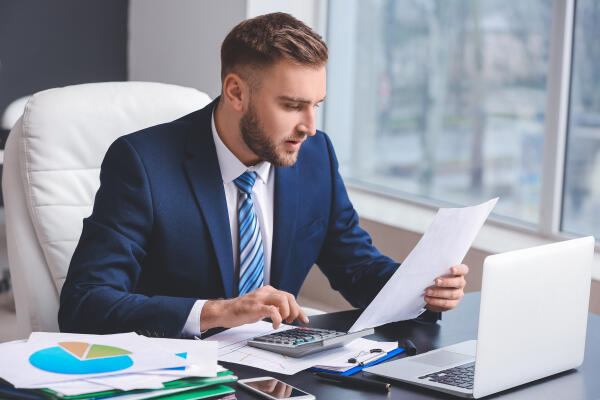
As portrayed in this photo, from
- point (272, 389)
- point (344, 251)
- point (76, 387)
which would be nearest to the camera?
point (76, 387)

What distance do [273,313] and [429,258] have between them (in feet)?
0.95

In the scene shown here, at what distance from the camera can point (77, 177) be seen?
1.86 m

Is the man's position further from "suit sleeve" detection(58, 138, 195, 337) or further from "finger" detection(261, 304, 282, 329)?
"finger" detection(261, 304, 282, 329)

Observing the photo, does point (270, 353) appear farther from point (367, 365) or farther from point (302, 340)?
point (367, 365)

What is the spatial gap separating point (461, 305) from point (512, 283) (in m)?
0.55

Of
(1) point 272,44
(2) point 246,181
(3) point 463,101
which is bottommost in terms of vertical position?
(2) point 246,181

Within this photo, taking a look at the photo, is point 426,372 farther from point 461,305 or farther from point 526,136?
point 526,136

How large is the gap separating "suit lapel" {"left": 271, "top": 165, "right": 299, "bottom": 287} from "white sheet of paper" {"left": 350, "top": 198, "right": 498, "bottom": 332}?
1.30ft

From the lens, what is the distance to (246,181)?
1745 mm

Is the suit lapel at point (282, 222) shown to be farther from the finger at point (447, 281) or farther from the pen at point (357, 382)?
the pen at point (357, 382)

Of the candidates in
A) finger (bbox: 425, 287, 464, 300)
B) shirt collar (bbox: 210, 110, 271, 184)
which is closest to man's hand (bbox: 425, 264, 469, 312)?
finger (bbox: 425, 287, 464, 300)

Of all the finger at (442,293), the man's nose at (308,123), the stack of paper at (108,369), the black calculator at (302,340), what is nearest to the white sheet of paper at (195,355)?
the stack of paper at (108,369)

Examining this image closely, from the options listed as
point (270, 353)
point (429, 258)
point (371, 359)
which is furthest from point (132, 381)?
point (429, 258)

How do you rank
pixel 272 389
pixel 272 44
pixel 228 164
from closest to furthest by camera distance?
pixel 272 389 < pixel 272 44 < pixel 228 164
